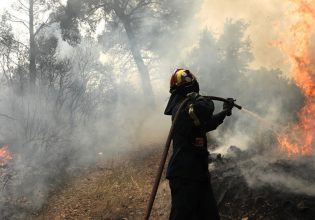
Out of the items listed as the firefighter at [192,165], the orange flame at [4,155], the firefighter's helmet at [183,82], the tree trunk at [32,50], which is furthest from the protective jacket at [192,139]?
the tree trunk at [32,50]

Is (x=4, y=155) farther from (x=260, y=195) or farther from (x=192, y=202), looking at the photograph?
(x=192, y=202)

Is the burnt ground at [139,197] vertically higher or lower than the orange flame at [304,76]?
lower

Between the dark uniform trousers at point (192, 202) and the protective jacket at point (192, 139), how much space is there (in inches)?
3.9

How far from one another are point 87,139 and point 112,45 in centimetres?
888

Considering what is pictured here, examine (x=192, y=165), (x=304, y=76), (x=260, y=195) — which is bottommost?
(x=260, y=195)

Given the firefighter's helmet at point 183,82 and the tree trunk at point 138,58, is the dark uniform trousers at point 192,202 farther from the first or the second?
the tree trunk at point 138,58

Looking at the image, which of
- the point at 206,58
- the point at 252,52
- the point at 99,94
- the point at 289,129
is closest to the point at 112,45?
the point at 99,94

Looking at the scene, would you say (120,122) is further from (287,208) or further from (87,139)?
(287,208)

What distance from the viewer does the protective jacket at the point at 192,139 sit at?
171 inches

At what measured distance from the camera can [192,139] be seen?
4.43 m

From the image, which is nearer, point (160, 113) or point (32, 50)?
point (32, 50)

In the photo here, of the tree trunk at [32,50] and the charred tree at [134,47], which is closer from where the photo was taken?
the tree trunk at [32,50]

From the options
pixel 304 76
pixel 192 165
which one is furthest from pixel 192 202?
pixel 304 76

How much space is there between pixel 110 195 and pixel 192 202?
5.46 meters
